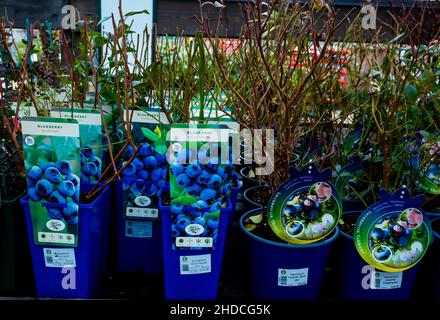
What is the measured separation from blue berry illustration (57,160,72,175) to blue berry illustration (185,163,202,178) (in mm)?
270

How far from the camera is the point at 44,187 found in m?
1.00

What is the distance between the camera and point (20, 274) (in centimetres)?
118

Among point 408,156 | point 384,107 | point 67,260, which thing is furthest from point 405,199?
point 67,260

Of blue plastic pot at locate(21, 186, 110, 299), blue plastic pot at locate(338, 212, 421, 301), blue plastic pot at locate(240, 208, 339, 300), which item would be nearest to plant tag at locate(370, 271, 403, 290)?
blue plastic pot at locate(338, 212, 421, 301)

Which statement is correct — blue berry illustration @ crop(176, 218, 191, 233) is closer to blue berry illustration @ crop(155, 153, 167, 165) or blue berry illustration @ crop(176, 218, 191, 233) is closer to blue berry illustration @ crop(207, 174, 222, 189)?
blue berry illustration @ crop(207, 174, 222, 189)

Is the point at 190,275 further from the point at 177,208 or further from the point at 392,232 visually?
the point at 392,232

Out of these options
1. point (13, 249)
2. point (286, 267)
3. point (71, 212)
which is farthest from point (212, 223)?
point (13, 249)

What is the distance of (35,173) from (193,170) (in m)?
0.36

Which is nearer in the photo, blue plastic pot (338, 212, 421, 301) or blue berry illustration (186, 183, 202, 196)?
blue berry illustration (186, 183, 202, 196)

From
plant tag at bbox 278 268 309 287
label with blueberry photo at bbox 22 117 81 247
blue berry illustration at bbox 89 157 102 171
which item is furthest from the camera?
blue berry illustration at bbox 89 157 102 171

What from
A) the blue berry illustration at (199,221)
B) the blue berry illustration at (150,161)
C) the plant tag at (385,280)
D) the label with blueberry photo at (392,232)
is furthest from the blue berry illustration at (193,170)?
the plant tag at (385,280)

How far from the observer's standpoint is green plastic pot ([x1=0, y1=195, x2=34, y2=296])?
114cm

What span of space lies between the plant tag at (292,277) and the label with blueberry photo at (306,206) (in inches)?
3.3

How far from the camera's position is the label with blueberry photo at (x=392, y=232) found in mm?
1070
